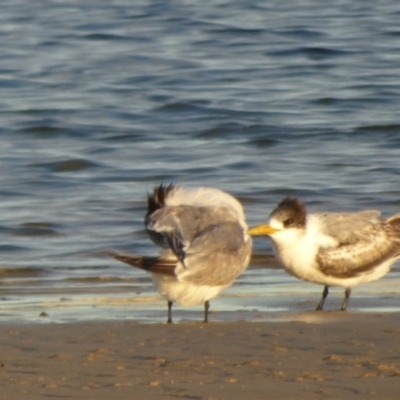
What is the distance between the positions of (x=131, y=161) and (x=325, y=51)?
6.38 meters

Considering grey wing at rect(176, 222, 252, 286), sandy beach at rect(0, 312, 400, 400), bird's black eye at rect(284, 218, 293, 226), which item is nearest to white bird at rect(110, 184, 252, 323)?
grey wing at rect(176, 222, 252, 286)

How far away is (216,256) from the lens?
6871 millimetres

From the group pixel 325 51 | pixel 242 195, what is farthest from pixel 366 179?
pixel 325 51

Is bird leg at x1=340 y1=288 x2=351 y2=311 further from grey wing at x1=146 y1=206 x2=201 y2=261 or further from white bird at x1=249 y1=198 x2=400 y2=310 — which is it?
grey wing at x1=146 y1=206 x2=201 y2=261

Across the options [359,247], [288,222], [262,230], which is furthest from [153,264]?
[359,247]

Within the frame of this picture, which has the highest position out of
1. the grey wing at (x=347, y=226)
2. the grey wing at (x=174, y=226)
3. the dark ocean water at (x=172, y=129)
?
the grey wing at (x=174, y=226)

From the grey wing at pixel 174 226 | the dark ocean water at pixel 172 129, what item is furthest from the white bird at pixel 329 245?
the grey wing at pixel 174 226

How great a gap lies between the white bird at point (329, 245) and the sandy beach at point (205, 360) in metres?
0.87

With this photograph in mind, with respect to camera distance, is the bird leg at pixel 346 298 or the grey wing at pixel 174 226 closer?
the grey wing at pixel 174 226

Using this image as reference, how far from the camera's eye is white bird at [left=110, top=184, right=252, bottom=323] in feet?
22.0

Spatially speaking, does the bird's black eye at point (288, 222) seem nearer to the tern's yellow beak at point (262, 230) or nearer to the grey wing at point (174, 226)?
the tern's yellow beak at point (262, 230)

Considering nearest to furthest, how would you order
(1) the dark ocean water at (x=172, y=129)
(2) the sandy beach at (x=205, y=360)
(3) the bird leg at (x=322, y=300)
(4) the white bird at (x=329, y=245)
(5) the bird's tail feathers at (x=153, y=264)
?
1. (2) the sandy beach at (x=205, y=360)
2. (5) the bird's tail feathers at (x=153, y=264)
3. (3) the bird leg at (x=322, y=300)
4. (4) the white bird at (x=329, y=245)
5. (1) the dark ocean water at (x=172, y=129)

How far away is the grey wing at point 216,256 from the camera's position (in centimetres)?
674

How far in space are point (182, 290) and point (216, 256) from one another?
0.28 metres
